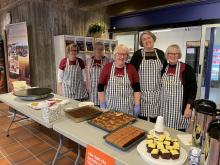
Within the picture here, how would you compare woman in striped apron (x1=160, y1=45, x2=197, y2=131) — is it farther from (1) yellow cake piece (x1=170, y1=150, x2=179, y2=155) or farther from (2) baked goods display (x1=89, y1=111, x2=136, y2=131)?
(1) yellow cake piece (x1=170, y1=150, x2=179, y2=155)

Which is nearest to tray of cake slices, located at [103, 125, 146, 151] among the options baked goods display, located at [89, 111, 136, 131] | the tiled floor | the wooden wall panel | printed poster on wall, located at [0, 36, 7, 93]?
baked goods display, located at [89, 111, 136, 131]

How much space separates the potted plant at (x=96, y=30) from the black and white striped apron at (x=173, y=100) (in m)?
3.27

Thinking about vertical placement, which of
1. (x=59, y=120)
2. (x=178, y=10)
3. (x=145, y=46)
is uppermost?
(x=178, y=10)

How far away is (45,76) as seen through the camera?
418 cm

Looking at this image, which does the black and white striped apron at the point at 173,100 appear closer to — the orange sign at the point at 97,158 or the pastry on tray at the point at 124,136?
the pastry on tray at the point at 124,136

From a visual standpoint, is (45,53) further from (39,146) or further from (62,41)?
(39,146)

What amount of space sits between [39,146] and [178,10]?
3880 millimetres

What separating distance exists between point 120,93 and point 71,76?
3.47 ft

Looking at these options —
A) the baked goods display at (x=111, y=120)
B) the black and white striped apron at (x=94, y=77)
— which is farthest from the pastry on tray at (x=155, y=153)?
the black and white striped apron at (x=94, y=77)

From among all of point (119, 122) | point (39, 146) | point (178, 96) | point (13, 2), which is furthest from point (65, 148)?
point (13, 2)

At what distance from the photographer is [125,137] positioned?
1224 mm

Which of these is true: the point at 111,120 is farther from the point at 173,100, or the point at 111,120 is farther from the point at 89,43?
the point at 89,43

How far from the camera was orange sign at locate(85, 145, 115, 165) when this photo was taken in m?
1.08

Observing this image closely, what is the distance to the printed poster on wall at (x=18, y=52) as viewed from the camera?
13.1ft
